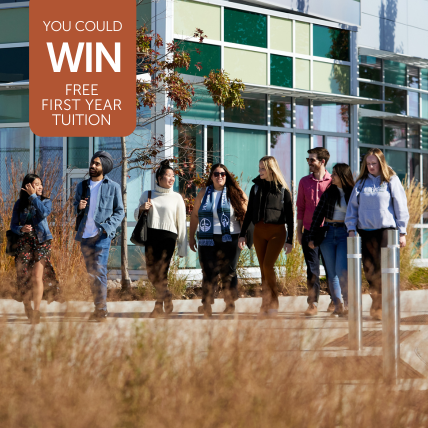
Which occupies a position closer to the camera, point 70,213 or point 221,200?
point 221,200

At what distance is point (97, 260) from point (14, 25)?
7920 millimetres

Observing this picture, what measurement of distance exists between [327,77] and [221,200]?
7963mm

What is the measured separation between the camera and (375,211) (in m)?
6.80

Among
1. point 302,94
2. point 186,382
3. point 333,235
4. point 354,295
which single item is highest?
point 302,94

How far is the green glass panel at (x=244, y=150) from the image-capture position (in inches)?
512

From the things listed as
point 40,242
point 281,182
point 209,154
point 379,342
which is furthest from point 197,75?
point 379,342

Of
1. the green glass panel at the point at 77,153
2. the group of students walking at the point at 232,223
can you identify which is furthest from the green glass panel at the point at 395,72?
the group of students walking at the point at 232,223

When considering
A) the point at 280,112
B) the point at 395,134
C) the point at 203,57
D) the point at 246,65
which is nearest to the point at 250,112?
the point at 280,112

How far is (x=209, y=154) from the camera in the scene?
12703mm

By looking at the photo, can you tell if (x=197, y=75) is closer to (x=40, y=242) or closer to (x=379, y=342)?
(x=40, y=242)

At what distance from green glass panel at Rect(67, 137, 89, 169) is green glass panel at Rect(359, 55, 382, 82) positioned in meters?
7.92

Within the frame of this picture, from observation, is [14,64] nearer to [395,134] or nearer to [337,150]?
[337,150]

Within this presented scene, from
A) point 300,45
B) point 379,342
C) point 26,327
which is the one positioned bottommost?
point 379,342

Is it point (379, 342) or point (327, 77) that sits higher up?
point (327, 77)
